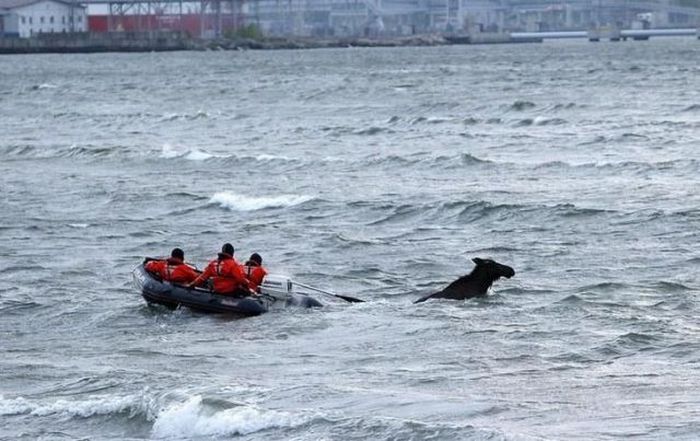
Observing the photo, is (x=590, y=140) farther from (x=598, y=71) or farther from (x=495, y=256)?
(x=598, y=71)

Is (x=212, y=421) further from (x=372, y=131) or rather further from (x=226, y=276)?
(x=372, y=131)

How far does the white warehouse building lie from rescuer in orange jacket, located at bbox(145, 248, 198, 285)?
16998 centimetres

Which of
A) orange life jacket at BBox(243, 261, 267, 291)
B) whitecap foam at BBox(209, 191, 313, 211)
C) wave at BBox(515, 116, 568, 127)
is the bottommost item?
wave at BBox(515, 116, 568, 127)

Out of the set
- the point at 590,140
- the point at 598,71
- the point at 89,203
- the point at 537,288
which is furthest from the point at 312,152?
the point at 598,71

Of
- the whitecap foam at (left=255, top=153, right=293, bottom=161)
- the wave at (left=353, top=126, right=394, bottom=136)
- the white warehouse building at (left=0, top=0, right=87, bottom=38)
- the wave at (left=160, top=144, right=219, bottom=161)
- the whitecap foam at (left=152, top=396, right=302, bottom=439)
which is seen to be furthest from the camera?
the white warehouse building at (left=0, top=0, right=87, bottom=38)

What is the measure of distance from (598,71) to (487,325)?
268ft

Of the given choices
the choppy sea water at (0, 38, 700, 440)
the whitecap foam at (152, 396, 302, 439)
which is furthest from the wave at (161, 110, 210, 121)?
the whitecap foam at (152, 396, 302, 439)

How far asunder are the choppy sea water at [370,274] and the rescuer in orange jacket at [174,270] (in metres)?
0.55

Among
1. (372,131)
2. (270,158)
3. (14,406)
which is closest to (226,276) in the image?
(14,406)

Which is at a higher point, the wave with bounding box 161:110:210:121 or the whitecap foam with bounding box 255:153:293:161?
the whitecap foam with bounding box 255:153:293:161

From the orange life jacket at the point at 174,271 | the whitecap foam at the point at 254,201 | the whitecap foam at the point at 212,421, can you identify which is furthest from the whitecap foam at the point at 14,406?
the whitecap foam at the point at 254,201

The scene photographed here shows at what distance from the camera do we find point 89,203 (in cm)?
3703

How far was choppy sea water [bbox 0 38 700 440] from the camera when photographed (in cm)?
1677

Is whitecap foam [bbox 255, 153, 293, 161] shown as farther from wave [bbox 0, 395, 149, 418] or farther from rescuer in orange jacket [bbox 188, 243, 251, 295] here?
wave [bbox 0, 395, 149, 418]
